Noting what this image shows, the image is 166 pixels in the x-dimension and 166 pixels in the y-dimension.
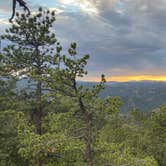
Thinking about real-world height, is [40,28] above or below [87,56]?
above

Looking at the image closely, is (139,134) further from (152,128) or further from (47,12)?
(47,12)

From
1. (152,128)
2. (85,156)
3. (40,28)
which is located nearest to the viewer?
(85,156)


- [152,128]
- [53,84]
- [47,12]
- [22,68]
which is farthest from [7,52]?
[152,128]

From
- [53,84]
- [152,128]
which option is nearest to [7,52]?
[53,84]

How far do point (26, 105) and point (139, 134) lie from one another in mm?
21022

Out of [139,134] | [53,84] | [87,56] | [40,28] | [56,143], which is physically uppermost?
[40,28]

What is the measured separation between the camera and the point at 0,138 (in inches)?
1108

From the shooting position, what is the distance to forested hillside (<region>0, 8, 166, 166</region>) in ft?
59.9

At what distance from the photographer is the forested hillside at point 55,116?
59.9 ft

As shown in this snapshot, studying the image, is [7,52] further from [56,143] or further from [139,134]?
[139,134]

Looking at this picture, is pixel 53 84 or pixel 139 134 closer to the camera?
pixel 53 84

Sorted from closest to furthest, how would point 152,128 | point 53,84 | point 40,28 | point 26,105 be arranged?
point 53,84, point 26,105, point 40,28, point 152,128

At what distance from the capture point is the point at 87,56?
55.3 feet

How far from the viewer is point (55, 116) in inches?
725
